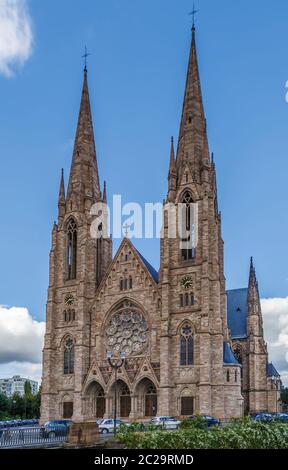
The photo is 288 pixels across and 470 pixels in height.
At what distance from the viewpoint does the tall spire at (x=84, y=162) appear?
62.1m

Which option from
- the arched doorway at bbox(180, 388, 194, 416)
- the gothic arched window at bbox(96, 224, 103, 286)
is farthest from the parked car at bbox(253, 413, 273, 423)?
the gothic arched window at bbox(96, 224, 103, 286)

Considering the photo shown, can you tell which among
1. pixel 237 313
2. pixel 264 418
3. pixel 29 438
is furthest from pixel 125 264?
pixel 29 438

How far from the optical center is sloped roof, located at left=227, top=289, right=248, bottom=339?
64.6 m

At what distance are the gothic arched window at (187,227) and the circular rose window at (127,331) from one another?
6.80 m

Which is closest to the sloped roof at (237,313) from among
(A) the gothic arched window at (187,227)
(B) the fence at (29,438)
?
(A) the gothic arched window at (187,227)

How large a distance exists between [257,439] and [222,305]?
123 feet

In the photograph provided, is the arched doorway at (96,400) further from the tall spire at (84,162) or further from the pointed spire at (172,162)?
the pointed spire at (172,162)

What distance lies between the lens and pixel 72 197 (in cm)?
6162

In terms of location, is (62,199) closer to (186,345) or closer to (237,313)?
(186,345)

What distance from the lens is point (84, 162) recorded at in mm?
63469

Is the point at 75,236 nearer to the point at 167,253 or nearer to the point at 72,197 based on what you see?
the point at 72,197

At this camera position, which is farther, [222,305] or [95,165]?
[95,165]
